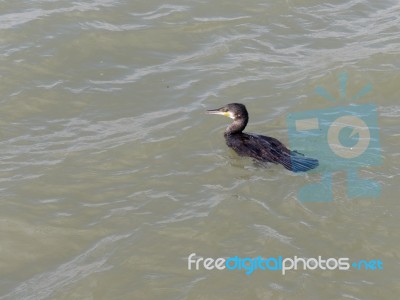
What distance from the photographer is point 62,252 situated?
676 cm

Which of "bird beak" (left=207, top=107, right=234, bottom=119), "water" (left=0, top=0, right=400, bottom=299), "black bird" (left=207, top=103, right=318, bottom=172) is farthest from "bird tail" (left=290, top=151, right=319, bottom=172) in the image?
"bird beak" (left=207, top=107, right=234, bottom=119)

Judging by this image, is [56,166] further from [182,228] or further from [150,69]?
[150,69]

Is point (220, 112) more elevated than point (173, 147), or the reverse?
point (220, 112)

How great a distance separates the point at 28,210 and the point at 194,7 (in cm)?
669

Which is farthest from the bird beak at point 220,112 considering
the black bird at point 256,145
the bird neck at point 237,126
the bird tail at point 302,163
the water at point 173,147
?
the bird tail at point 302,163

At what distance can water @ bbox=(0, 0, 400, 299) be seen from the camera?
6437 mm

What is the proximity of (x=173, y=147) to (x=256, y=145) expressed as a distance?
112 cm

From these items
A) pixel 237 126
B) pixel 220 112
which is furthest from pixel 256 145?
pixel 220 112

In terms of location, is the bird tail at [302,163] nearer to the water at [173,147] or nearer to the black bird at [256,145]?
the black bird at [256,145]

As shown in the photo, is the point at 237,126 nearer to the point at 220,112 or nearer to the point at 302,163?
the point at 220,112

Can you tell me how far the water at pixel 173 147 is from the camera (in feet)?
21.1

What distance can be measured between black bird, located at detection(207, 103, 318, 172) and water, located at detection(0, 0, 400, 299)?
0.56 feet

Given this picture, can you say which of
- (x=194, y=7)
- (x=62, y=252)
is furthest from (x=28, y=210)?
(x=194, y=7)

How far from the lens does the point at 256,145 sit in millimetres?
8656
